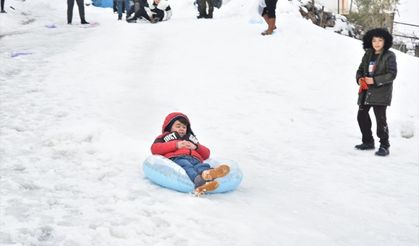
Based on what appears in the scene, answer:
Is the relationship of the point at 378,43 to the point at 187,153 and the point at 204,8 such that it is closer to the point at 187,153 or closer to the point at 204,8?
the point at 187,153

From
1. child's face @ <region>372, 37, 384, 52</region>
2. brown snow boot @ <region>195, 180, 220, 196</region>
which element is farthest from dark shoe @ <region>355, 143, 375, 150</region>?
brown snow boot @ <region>195, 180, 220, 196</region>

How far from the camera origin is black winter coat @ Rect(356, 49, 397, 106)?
6035mm

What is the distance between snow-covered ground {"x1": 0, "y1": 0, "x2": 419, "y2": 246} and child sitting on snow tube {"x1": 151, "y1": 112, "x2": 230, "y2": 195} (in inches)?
6.4

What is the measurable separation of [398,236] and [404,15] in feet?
93.9

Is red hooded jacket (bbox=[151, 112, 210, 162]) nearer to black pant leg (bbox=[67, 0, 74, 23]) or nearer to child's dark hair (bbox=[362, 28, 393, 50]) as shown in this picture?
child's dark hair (bbox=[362, 28, 393, 50])

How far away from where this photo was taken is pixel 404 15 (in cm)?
2984

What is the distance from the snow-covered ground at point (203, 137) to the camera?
369cm

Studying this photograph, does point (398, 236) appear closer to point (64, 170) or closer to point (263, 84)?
point (64, 170)

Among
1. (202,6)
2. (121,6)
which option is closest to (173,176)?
(202,6)

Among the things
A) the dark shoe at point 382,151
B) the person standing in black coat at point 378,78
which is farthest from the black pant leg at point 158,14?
the dark shoe at point 382,151

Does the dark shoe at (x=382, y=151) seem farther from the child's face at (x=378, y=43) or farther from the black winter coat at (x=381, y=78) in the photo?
the child's face at (x=378, y=43)

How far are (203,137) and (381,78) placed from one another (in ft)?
7.61

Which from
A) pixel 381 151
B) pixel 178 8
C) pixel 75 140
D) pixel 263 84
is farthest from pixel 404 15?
pixel 75 140

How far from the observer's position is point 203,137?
259 inches
